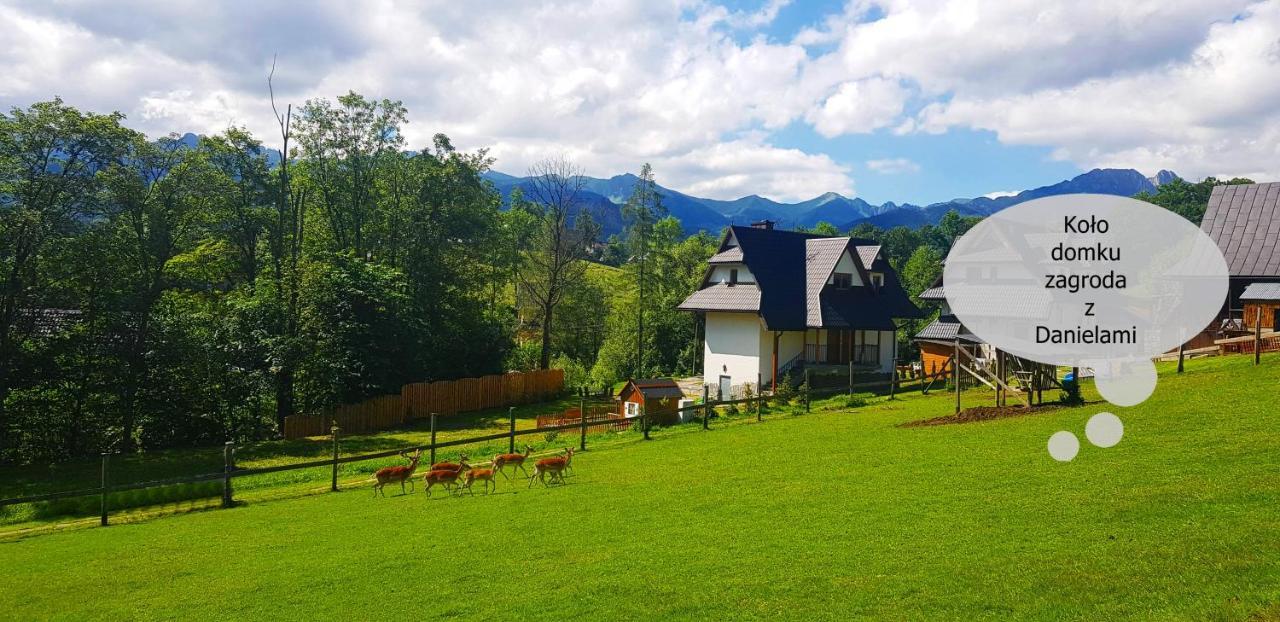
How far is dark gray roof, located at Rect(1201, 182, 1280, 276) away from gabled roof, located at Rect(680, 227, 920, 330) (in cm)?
1495

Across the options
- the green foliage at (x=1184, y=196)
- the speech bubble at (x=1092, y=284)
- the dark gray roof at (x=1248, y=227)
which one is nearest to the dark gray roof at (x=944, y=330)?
the speech bubble at (x=1092, y=284)

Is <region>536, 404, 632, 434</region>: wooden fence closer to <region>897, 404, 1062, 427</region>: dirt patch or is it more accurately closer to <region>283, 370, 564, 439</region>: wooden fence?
<region>897, 404, 1062, 427</region>: dirt patch

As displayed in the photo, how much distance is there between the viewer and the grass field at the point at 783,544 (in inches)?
316

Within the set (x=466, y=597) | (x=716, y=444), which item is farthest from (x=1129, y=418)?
(x=466, y=597)

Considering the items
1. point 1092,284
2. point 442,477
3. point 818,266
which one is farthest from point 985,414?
point 818,266

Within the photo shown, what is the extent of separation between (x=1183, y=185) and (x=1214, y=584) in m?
117

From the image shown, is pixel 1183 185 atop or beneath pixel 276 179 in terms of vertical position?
atop

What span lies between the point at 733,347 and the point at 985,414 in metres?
18.7

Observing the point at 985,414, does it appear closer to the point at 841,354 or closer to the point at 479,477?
the point at 479,477

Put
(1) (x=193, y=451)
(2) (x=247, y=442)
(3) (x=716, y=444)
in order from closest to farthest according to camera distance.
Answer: (3) (x=716, y=444)
(1) (x=193, y=451)
(2) (x=247, y=442)

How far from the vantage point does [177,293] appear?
32375 mm

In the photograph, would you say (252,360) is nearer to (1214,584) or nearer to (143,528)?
(143,528)

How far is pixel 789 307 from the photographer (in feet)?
123

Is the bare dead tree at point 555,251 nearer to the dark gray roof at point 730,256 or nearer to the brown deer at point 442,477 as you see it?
the dark gray roof at point 730,256
